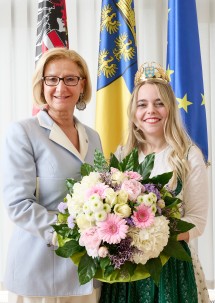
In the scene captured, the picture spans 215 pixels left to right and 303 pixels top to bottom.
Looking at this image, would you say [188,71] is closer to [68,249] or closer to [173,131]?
[173,131]

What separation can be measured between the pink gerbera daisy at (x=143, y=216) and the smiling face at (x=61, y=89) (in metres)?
0.62

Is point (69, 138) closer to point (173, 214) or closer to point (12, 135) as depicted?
point (12, 135)

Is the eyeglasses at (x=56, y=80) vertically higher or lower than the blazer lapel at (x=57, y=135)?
higher

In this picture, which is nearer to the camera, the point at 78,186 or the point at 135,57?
the point at 78,186

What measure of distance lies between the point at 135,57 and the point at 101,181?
1.51m

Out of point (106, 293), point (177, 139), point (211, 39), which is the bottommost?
point (106, 293)

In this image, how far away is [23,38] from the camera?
11.0 feet

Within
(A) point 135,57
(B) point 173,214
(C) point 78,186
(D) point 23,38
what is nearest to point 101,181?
→ (C) point 78,186

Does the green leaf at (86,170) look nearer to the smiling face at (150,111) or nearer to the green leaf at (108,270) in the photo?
the green leaf at (108,270)

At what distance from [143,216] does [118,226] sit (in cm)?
9

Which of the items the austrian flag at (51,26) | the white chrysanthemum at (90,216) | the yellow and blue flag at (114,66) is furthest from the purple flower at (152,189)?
the austrian flag at (51,26)

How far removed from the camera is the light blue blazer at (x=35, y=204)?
5.26ft

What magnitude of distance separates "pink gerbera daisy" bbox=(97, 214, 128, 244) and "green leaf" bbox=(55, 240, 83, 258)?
138 millimetres

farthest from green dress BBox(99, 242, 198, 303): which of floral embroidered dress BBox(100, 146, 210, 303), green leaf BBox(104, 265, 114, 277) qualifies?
green leaf BBox(104, 265, 114, 277)
